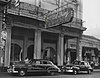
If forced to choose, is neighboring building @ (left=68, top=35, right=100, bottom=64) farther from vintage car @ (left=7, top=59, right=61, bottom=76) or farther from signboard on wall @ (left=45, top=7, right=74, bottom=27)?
vintage car @ (left=7, top=59, right=61, bottom=76)

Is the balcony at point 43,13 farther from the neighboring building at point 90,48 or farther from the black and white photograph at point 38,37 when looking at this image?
the neighboring building at point 90,48

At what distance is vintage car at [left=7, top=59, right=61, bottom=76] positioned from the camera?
1814 centimetres

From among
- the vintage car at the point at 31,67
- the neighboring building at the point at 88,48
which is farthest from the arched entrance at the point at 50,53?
the vintage car at the point at 31,67

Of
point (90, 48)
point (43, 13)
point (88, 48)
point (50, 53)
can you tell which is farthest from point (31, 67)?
point (90, 48)

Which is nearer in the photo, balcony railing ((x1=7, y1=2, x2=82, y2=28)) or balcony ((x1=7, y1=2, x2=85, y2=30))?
balcony ((x1=7, y1=2, x2=85, y2=30))

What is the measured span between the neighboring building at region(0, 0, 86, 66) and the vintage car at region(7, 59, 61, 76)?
392 centimetres

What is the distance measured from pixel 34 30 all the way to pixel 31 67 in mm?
7288

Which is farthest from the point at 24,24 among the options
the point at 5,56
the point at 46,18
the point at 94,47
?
the point at 94,47

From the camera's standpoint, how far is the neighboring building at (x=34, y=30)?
72.1ft

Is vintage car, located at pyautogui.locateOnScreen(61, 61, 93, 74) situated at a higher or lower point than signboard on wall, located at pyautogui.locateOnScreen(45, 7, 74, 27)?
lower

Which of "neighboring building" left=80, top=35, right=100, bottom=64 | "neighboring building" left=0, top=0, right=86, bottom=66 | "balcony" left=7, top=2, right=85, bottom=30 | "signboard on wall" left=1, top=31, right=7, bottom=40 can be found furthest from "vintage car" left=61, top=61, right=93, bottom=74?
"neighboring building" left=80, top=35, right=100, bottom=64

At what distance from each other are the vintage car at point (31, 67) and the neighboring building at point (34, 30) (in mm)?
3915

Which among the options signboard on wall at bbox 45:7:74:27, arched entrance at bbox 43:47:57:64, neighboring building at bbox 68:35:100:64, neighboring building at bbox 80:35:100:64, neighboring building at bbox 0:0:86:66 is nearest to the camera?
signboard on wall at bbox 45:7:74:27

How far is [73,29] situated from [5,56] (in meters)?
11.0
